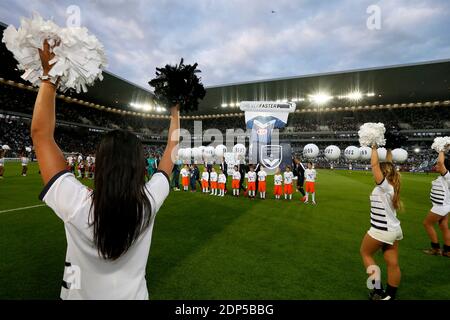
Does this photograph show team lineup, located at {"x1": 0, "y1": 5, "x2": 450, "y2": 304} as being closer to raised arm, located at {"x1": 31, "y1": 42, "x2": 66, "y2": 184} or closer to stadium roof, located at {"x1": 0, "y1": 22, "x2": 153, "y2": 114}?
raised arm, located at {"x1": 31, "y1": 42, "x2": 66, "y2": 184}

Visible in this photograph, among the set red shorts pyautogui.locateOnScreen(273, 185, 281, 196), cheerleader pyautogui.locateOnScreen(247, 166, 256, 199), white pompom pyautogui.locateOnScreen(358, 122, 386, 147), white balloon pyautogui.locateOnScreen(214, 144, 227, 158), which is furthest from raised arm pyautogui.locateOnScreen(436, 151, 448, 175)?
white balloon pyautogui.locateOnScreen(214, 144, 227, 158)

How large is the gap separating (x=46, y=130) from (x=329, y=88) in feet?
136

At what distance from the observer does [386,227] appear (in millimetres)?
3609

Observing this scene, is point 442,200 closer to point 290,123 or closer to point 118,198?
point 118,198

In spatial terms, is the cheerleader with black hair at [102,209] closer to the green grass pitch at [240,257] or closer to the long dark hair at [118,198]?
the long dark hair at [118,198]

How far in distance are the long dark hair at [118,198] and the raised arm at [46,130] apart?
20cm

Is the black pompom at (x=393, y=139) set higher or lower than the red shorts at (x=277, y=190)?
higher

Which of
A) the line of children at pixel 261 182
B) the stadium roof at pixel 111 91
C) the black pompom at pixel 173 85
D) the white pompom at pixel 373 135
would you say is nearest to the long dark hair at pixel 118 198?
the black pompom at pixel 173 85

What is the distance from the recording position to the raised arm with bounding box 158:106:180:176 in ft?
5.53

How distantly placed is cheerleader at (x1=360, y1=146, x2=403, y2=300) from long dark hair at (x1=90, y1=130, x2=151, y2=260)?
Result: 11.3 ft

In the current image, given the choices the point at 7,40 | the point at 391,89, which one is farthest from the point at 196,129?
the point at 7,40

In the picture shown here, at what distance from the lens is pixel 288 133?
5197 centimetres

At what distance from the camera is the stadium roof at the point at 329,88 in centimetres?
3116

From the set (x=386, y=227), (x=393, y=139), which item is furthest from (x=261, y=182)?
(x=386, y=227)
